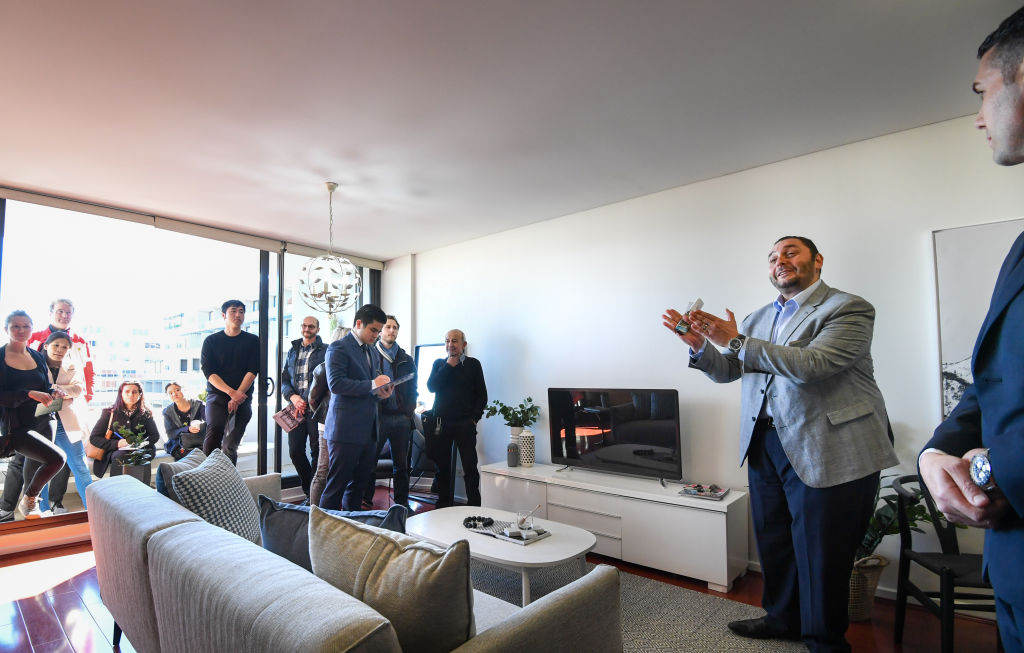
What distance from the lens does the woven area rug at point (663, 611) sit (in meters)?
2.20

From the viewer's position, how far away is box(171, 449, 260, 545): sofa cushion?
5.80 feet

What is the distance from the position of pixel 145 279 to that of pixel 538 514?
362 cm

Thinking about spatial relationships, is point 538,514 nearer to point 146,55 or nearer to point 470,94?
point 470,94

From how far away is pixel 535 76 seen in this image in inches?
90.4

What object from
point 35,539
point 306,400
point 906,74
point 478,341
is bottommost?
point 35,539

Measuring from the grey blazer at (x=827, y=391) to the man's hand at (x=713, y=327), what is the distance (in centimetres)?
7

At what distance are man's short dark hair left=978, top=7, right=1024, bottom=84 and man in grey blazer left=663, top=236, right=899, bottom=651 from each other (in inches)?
44.6

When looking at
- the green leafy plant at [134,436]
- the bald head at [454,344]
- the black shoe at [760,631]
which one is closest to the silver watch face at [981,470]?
the black shoe at [760,631]

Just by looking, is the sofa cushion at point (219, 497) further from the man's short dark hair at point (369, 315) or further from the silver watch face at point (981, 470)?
the silver watch face at point (981, 470)

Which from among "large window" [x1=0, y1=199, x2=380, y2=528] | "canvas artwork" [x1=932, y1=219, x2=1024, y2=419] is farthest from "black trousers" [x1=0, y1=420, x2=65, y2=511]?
"canvas artwork" [x1=932, y1=219, x2=1024, y2=419]

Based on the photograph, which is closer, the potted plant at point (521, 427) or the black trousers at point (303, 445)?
the potted plant at point (521, 427)

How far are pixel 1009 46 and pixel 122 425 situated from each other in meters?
4.89

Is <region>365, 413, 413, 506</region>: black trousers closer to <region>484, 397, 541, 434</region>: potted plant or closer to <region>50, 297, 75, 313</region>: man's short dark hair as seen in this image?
<region>484, 397, 541, 434</region>: potted plant

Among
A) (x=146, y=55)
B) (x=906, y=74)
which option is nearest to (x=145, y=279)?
(x=146, y=55)
